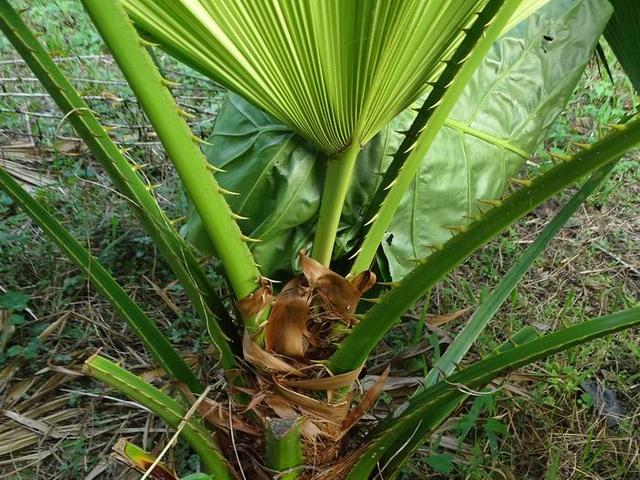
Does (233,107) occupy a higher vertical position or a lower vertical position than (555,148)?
higher

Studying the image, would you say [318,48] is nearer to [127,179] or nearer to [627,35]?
[127,179]

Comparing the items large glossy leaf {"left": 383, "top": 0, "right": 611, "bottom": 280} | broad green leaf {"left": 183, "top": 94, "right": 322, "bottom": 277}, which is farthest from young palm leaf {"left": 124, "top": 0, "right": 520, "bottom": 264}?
large glossy leaf {"left": 383, "top": 0, "right": 611, "bottom": 280}

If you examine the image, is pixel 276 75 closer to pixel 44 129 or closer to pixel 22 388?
pixel 22 388

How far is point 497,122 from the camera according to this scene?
37.4 inches

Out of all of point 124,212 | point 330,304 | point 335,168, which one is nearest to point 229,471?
point 330,304

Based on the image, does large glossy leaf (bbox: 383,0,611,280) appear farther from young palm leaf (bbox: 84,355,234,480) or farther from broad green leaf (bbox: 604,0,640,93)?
young palm leaf (bbox: 84,355,234,480)

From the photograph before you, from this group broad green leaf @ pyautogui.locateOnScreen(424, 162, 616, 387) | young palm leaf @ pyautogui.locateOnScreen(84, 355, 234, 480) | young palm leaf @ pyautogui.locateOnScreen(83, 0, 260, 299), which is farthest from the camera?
broad green leaf @ pyautogui.locateOnScreen(424, 162, 616, 387)

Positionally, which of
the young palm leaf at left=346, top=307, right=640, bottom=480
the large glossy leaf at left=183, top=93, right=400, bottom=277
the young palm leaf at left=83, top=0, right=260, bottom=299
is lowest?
the young palm leaf at left=346, top=307, right=640, bottom=480

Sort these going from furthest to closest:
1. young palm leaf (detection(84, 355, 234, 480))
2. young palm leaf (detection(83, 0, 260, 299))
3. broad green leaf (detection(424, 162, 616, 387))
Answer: broad green leaf (detection(424, 162, 616, 387)) < young palm leaf (detection(84, 355, 234, 480)) < young palm leaf (detection(83, 0, 260, 299))

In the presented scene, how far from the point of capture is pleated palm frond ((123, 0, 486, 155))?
548 millimetres

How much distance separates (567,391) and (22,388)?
0.98 meters

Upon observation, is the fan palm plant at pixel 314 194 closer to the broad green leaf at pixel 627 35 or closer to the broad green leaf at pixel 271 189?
the broad green leaf at pixel 271 189

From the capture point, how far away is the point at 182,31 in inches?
23.8

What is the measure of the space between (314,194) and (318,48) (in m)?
0.27
